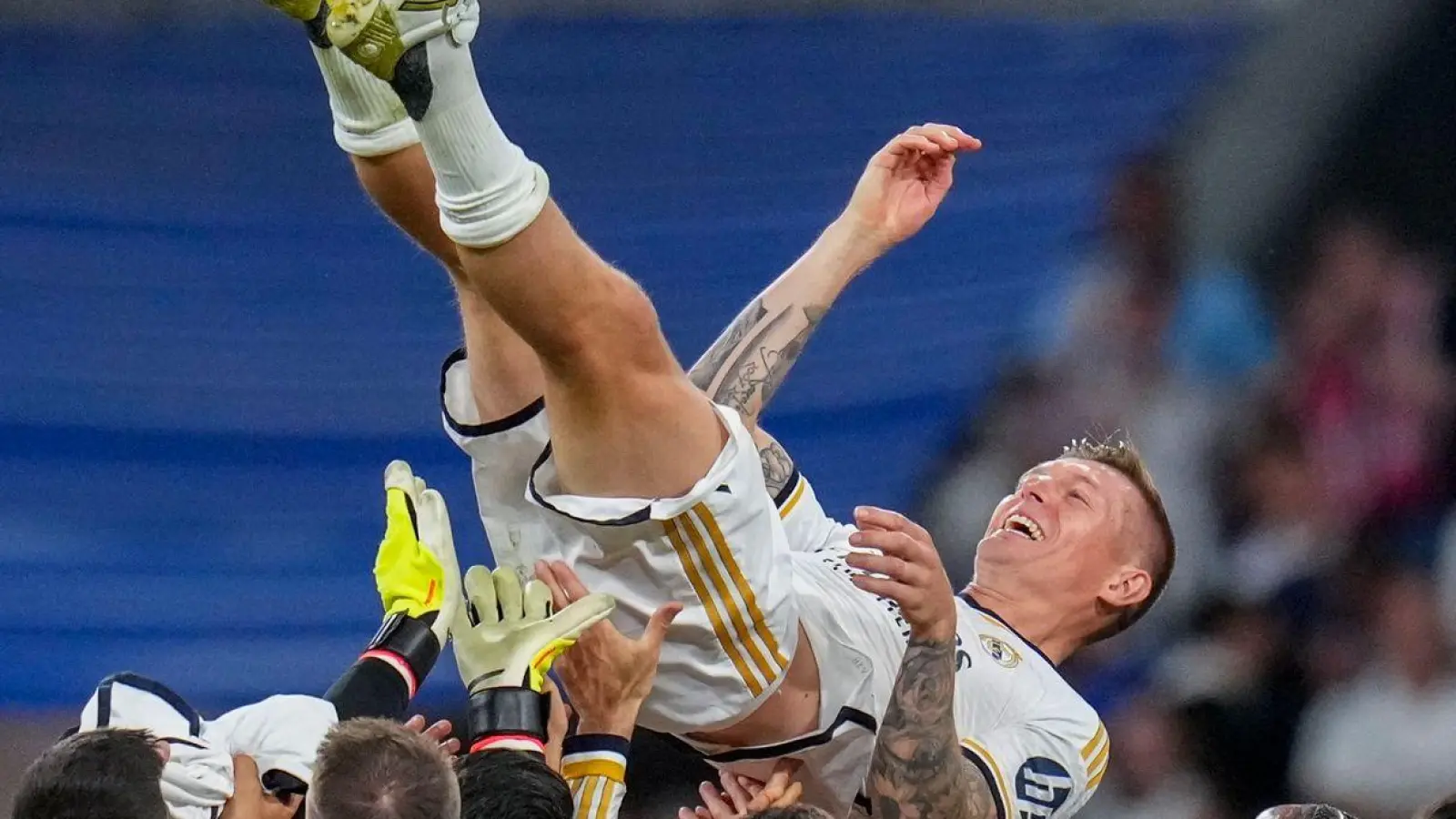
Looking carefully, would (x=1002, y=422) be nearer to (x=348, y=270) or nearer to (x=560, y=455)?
(x=348, y=270)

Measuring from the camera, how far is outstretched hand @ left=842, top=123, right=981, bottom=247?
339 centimetres

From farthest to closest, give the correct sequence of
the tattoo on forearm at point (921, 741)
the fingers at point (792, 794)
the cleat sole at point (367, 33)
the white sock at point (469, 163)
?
1. the fingers at point (792, 794)
2. the tattoo on forearm at point (921, 741)
3. the white sock at point (469, 163)
4. the cleat sole at point (367, 33)

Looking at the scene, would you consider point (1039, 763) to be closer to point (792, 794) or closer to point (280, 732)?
point (792, 794)

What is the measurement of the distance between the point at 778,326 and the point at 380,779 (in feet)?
5.26

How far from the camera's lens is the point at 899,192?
3.42 meters

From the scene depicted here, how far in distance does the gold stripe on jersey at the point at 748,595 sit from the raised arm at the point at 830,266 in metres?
0.55

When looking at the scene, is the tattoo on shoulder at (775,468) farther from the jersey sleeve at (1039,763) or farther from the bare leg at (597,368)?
the bare leg at (597,368)

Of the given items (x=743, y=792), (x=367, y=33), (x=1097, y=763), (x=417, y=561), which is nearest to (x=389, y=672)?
(x=417, y=561)

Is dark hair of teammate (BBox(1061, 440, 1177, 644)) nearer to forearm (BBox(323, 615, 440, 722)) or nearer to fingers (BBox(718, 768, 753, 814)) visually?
fingers (BBox(718, 768, 753, 814))

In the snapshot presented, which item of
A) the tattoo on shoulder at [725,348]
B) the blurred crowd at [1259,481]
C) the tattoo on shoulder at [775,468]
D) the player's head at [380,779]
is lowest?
the blurred crowd at [1259,481]

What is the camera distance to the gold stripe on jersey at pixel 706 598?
103 inches

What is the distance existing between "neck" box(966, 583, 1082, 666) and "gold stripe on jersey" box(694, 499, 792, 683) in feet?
2.35

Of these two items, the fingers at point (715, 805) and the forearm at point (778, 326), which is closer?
the fingers at point (715, 805)

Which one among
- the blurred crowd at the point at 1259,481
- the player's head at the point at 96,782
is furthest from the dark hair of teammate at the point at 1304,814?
the blurred crowd at the point at 1259,481
